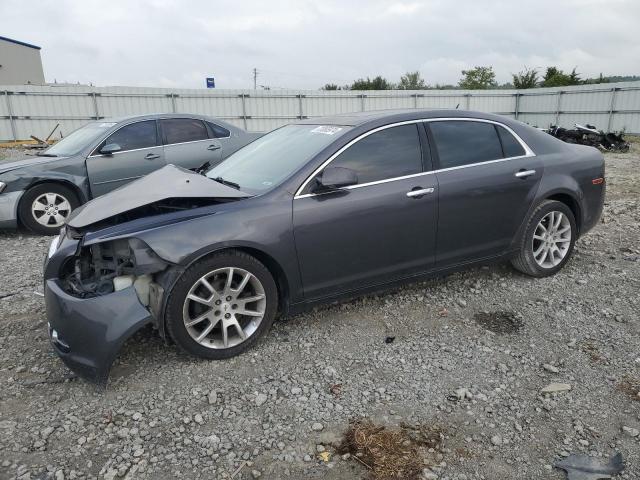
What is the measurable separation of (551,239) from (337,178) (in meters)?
2.43

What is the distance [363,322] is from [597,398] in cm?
164

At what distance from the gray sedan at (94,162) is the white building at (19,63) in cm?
3785

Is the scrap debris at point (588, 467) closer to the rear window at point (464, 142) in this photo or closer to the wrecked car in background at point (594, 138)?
the rear window at point (464, 142)

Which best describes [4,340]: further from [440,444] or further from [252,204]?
[440,444]

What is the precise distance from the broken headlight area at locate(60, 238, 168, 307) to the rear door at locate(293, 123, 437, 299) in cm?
100

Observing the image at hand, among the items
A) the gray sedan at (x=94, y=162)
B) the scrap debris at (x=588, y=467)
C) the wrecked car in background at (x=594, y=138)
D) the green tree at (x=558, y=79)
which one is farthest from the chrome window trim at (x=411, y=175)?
the green tree at (x=558, y=79)

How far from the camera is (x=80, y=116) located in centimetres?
1806

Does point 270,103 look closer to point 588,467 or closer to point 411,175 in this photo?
point 411,175

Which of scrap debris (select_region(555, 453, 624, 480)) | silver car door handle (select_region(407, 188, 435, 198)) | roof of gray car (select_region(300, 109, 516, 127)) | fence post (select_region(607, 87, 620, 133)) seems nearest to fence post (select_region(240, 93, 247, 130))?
fence post (select_region(607, 87, 620, 133))

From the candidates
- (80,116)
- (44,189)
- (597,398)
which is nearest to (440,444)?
(597,398)

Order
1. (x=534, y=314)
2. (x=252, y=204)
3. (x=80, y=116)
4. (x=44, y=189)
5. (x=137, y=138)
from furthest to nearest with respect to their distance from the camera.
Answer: (x=80, y=116) < (x=137, y=138) < (x=44, y=189) < (x=534, y=314) < (x=252, y=204)

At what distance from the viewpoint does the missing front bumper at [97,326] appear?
9.30 feet

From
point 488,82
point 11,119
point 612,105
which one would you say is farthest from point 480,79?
point 11,119

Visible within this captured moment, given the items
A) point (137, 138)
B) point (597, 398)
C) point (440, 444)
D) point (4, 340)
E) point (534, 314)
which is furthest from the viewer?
point (137, 138)
